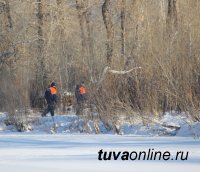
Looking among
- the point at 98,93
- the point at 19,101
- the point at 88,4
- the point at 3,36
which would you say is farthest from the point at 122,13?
the point at 98,93

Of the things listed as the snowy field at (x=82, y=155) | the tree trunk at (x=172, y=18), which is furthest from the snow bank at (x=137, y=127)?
the tree trunk at (x=172, y=18)

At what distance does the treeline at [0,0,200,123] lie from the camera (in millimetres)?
19234

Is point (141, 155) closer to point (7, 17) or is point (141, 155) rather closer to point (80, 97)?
point (80, 97)

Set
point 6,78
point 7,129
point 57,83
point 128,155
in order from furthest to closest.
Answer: point 57,83
point 6,78
point 7,129
point 128,155

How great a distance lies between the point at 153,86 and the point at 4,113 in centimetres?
635

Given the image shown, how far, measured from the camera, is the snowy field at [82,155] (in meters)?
9.66

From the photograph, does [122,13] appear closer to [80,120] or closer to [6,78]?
[6,78]

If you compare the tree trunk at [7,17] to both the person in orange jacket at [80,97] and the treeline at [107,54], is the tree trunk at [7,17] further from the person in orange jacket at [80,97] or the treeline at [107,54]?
the person in orange jacket at [80,97]

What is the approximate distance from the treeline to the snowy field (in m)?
4.40

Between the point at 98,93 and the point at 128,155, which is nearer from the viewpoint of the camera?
the point at 128,155

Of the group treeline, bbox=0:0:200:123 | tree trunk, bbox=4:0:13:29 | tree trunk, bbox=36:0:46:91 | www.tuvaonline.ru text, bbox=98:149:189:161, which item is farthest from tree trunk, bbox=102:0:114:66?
www.tuvaonline.ru text, bbox=98:149:189:161

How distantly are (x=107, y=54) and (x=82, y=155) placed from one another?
46.7ft

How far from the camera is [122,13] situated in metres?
28.6

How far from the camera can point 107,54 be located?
83.5ft
